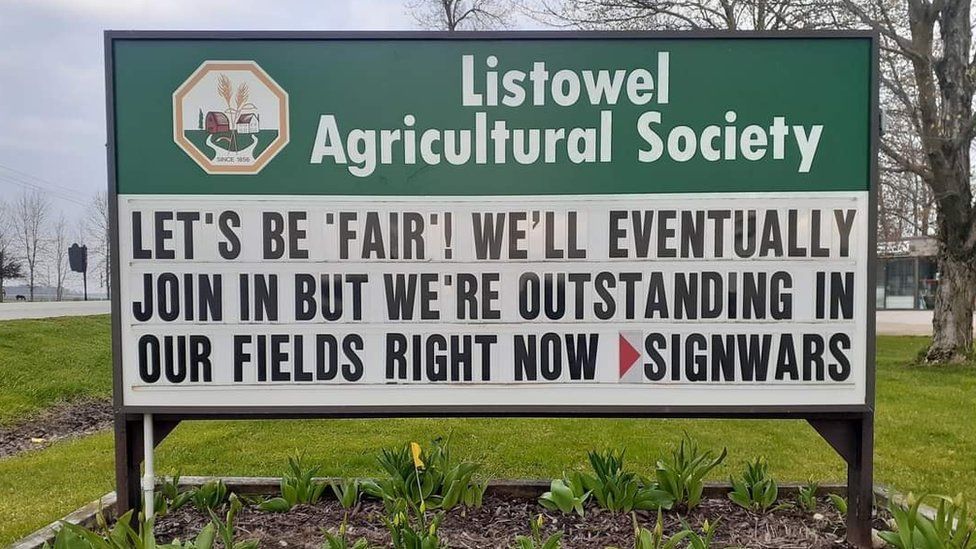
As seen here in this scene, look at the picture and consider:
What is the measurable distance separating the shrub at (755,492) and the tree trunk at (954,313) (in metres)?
10.4

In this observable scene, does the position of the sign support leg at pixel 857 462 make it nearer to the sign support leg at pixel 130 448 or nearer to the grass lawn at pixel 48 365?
the sign support leg at pixel 130 448

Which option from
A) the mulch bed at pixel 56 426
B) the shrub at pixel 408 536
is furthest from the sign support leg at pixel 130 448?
the mulch bed at pixel 56 426

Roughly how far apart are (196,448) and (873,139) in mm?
5890

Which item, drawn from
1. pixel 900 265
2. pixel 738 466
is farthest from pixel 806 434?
pixel 900 265

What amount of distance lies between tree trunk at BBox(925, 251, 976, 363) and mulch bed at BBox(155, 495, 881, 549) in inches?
406

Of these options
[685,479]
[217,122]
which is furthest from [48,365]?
[685,479]

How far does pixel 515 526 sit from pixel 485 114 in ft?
7.26

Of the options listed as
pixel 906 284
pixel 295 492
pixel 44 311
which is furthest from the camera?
pixel 906 284

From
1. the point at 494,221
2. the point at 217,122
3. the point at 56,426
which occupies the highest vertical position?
the point at 217,122

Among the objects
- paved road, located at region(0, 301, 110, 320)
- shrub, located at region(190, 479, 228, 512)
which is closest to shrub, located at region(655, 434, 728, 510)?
shrub, located at region(190, 479, 228, 512)

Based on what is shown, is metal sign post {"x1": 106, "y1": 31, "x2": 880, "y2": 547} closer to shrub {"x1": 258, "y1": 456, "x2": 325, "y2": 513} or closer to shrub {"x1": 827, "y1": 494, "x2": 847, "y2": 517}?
shrub {"x1": 827, "y1": 494, "x2": 847, "y2": 517}

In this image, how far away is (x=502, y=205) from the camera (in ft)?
10.4

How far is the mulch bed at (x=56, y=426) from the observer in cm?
686

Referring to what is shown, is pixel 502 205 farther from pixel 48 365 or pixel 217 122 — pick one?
pixel 48 365
